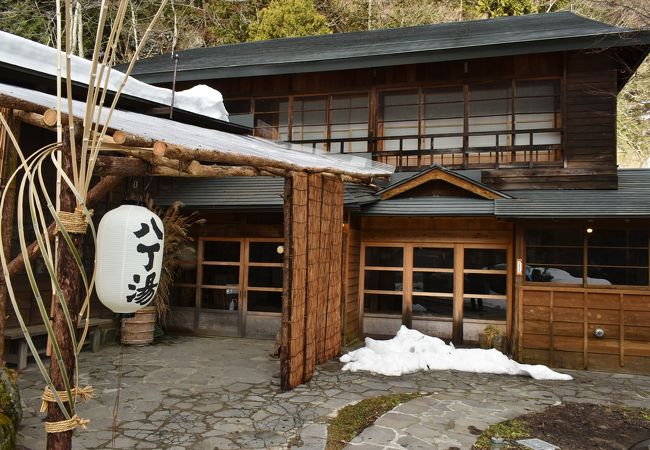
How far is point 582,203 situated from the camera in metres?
8.15

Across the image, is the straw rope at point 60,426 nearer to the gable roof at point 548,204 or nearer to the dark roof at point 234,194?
the dark roof at point 234,194

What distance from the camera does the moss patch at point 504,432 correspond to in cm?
489

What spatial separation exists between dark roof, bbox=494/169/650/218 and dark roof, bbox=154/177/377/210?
271cm

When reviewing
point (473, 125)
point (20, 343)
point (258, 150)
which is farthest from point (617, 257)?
point (20, 343)

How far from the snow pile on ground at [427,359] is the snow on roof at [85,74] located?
225 inches

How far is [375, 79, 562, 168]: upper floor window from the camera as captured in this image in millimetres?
9953

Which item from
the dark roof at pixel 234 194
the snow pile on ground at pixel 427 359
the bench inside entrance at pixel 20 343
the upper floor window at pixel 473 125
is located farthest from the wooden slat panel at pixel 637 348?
the bench inside entrance at pixel 20 343

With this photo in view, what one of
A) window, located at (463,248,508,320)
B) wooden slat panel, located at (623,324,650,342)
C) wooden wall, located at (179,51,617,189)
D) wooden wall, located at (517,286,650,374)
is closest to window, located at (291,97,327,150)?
wooden wall, located at (179,51,617,189)

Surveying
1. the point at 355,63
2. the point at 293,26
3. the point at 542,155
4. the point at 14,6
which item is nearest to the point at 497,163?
the point at 542,155

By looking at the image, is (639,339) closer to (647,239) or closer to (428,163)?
(647,239)

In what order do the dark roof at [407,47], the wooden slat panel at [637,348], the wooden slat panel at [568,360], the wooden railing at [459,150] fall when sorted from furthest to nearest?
the wooden railing at [459,150]
the dark roof at [407,47]
the wooden slat panel at [568,360]
the wooden slat panel at [637,348]

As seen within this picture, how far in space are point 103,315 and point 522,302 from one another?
322 inches

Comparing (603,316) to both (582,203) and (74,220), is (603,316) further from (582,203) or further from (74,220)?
(74,220)

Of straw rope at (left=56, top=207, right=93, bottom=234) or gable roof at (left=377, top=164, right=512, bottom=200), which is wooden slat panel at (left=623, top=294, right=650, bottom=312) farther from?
straw rope at (left=56, top=207, right=93, bottom=234)
